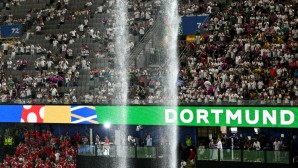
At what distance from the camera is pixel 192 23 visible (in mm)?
40844

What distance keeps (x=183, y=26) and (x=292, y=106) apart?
1133 centimetres

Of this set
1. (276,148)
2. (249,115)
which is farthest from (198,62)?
(276,148)

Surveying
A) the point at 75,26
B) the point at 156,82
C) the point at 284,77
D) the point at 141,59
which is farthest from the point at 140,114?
the point at 75,26

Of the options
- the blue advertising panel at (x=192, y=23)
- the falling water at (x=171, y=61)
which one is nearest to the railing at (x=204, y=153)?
the falling water at (x=171, y=61)

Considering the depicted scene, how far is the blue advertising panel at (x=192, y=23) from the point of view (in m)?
40.6

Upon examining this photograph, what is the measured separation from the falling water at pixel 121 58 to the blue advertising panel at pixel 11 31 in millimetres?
7774

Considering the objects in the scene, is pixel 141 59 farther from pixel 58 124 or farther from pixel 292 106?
pixel 292 106

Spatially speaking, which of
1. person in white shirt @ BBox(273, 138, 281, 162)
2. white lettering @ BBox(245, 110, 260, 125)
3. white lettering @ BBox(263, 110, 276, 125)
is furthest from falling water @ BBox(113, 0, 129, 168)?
person in white shirt @ BBox(273, 138, 281, 162)

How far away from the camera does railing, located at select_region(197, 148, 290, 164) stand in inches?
1259

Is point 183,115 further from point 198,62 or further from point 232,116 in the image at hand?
point 198,62

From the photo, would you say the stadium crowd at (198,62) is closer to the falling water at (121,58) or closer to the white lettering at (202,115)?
the falling water at (121,58)

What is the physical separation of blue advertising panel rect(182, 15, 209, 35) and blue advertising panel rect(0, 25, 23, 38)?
515 inches

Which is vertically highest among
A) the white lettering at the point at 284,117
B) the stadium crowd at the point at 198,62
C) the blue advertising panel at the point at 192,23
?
the blue advertising panel at the point at 192,23

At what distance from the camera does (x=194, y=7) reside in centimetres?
4197
